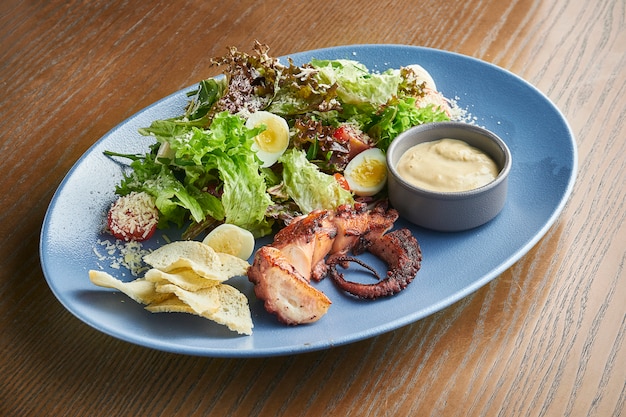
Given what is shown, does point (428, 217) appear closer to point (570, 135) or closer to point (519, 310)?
point (519, 310)

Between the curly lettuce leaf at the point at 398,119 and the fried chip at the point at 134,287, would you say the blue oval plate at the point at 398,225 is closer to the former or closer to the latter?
the fried chip at the point at 134,287

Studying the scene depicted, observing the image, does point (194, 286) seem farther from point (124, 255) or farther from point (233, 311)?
point (124, 255)

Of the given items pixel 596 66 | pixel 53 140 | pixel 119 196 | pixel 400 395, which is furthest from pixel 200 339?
pixel 596 66

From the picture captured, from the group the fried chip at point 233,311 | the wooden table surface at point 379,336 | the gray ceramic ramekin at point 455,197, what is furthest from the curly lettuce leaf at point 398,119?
the fried chip at point 233,311

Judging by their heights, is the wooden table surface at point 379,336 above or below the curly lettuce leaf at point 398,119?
below

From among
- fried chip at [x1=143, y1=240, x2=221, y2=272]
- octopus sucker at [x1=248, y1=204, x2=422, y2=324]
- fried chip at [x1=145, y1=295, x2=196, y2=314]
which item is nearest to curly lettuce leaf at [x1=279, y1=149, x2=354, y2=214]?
octopus sucker at [x1=248, y1=204, x2=422, y2=324]

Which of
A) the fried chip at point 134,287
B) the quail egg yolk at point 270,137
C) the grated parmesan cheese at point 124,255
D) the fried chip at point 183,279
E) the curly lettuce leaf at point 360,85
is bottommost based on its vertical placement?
the grated parmesan cheese at point 124,255
